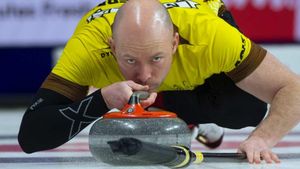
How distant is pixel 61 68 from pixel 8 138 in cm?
151

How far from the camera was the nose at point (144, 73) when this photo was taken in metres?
2.33

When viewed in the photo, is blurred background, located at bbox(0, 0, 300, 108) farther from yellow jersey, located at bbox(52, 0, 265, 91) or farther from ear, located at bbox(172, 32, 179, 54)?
ear, located at bbox(172, 32, 179, 54)

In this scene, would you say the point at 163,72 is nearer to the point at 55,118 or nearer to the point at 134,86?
the point at 134,86

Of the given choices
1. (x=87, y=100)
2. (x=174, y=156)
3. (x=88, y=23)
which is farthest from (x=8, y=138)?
(x=174, y=156)

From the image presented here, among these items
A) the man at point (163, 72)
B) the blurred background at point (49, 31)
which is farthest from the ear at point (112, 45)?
the blurred background at point (49, 31)

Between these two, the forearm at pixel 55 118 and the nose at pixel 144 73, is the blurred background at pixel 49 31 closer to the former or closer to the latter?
the forearm at pixel 55 118

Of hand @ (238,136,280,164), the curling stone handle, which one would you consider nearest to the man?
hand @ (238,136,280,164)

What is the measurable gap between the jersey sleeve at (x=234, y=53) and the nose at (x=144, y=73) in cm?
37

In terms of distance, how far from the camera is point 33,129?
2.63 meters

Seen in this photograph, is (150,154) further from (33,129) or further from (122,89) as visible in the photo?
(33,129)

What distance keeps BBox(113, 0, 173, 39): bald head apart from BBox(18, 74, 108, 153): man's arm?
0.82 ft

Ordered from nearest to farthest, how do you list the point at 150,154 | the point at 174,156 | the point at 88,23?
the point at 150,154 → the point at 174,156 → the point at 88,23

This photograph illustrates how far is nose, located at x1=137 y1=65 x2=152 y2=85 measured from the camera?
7.65ft

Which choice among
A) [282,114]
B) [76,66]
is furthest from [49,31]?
[282,114]
